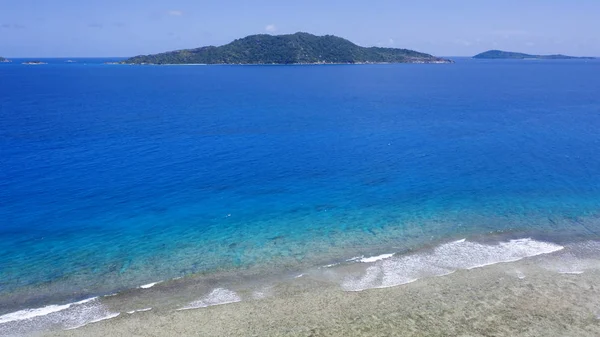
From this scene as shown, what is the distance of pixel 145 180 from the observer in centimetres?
4838

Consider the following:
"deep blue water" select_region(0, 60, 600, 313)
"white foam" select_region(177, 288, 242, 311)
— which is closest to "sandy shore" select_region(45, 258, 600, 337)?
"white foam" select_region(177, 288, 242, 311)

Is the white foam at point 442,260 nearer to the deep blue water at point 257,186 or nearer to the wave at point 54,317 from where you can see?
the deep blue water at point 257,186

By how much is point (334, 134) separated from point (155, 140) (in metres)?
28.2

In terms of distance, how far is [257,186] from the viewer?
4684 cm

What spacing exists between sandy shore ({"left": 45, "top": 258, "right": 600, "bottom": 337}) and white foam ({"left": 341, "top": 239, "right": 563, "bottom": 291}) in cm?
110

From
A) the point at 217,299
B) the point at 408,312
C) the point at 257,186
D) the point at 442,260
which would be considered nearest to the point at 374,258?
the point at 442,260

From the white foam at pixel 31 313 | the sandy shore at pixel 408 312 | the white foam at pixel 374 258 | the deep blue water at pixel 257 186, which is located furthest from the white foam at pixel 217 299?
the white foam at pixel 374 258

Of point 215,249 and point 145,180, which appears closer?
point 215,249

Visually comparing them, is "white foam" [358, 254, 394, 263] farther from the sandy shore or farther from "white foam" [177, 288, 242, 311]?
"white foam" [177, 288, 242, 311]

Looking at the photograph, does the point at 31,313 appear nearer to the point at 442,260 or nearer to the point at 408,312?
the point at 408,312

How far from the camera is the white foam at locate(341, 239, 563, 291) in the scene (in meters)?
28.5

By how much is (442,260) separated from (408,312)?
784cm

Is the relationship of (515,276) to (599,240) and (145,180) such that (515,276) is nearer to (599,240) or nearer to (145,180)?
(599,240)

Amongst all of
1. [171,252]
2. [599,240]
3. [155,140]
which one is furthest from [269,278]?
[155,140]
